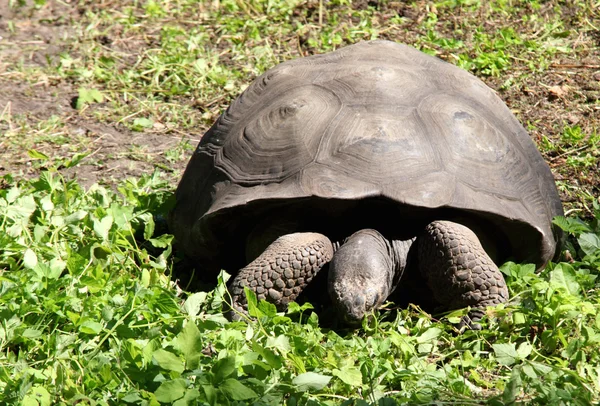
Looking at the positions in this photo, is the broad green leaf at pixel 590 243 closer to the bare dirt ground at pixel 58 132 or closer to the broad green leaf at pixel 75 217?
the broad green leaf at pixel 75 217

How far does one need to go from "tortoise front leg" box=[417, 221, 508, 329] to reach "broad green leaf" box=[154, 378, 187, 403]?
133cm

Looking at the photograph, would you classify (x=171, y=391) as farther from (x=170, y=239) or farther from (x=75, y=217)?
(x=75, y=217)

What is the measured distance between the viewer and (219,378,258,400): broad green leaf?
8.21ft

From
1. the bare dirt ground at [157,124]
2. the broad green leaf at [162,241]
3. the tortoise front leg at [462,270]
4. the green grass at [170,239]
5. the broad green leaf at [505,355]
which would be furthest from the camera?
the bare dirt ground at [157,124]

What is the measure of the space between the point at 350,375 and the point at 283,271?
0.71 m

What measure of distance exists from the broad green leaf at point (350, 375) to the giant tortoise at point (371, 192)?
37 centimetres

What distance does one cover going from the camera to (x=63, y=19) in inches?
281

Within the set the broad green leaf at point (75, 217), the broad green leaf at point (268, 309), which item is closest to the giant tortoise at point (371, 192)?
the broad green leaf at point (268, 309)

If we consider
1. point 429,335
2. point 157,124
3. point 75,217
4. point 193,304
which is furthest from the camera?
point 157,124

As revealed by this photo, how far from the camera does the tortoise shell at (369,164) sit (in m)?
3.38

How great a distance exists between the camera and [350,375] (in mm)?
2842

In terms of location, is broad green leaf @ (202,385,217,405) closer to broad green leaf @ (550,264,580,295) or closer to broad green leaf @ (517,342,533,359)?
broad green leaf @ (517,342,533,359)

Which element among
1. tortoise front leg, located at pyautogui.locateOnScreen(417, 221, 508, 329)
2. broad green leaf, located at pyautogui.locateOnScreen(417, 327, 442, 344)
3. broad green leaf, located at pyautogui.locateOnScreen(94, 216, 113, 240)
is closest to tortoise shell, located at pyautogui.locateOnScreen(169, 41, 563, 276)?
tortoise front leg, located at pyautogui.locateOnScreen(417, 221, 508, 329)

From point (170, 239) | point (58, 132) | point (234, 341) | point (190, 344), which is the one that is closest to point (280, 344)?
point (234, 341)
